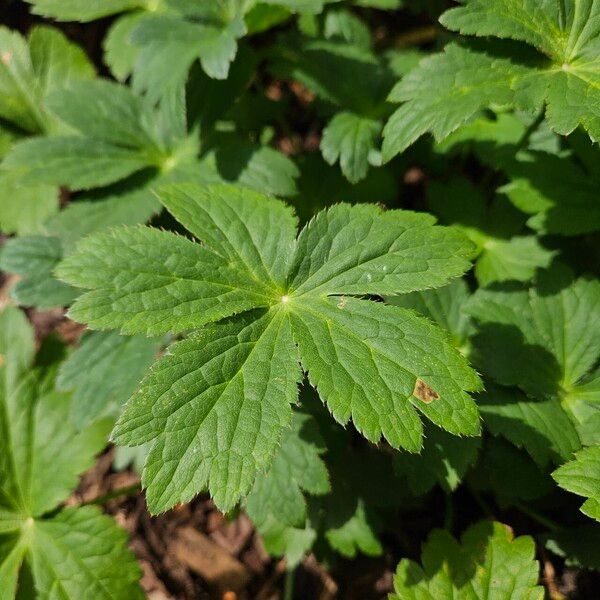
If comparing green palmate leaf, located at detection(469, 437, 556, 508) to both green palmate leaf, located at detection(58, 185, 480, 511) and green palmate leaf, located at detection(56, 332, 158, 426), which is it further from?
green palmate leaf, located at detection(56, 332, 158, 426)

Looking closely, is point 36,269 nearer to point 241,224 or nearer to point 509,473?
point 241,224

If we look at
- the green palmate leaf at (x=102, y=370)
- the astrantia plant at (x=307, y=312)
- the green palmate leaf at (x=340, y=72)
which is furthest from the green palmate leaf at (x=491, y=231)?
the green palmate leaf at (x=102, y=370)

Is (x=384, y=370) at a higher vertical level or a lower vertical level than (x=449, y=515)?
higher

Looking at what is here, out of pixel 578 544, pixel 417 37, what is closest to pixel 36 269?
pixel 578 544

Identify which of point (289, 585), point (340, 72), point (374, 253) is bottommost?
point (289, 585)

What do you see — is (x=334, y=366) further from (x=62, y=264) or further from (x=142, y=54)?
(x=142, y=54)

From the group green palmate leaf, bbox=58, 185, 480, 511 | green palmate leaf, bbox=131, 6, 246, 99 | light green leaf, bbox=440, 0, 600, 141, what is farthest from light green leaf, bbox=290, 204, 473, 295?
green palmate leaf, bbox=131, 6, 246, 99

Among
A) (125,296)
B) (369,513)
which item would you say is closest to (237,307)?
(125,296)
